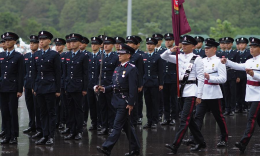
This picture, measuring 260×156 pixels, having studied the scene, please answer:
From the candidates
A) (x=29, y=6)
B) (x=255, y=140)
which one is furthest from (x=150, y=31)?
(x=255, y=140)

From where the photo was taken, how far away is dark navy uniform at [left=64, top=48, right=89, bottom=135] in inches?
402

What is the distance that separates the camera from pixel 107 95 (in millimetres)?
10891

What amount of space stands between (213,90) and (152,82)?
3.00 metres

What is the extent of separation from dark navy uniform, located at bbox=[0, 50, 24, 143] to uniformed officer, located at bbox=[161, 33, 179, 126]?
13.5ft

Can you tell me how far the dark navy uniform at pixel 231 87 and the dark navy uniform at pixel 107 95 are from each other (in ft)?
15.3

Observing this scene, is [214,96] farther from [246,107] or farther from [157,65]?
[246,107]

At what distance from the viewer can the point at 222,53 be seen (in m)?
15.0

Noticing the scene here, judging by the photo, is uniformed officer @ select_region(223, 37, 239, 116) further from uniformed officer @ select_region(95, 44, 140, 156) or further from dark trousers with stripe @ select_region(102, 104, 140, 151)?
uniformed officer @ select_region(95, 44, 140, 156)

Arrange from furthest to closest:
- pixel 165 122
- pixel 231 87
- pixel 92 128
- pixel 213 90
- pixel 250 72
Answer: pixel 231 87
pixel 165 122
pixel 92 128
pixel 213 90
pixel 250 72

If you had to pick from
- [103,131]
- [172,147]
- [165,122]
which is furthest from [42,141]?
[165,122]

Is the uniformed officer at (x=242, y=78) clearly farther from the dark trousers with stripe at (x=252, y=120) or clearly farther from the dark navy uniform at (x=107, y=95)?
the dark trousers with stripe at (x=252, y=120)

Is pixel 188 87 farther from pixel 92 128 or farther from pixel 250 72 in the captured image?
pixel 92 128

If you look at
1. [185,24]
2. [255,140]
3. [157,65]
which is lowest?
[255,140]

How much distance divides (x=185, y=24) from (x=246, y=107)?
7440mm
